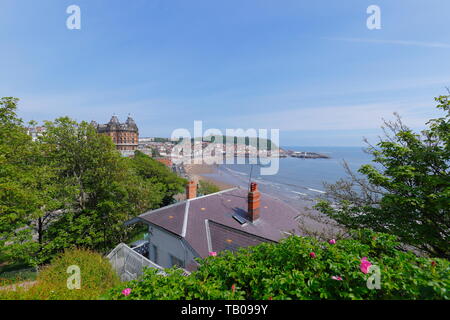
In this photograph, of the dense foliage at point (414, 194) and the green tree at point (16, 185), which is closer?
the dense foliage at point (414, 194)

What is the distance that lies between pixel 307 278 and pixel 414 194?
5.11 meters

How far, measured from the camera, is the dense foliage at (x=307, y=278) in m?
2.40

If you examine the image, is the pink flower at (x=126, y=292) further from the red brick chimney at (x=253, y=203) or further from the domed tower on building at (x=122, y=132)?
the domed tower on building at (x=122, y=132)

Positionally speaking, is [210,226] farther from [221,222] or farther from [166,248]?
[166,248]

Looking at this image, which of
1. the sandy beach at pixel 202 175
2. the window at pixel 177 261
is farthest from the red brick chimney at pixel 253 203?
the sandy beach at pixel 202 175

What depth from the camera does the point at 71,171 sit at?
15070 millimetres

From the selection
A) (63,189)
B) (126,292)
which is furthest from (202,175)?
(126,292)

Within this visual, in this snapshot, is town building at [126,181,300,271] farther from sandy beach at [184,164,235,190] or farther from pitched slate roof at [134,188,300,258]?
sandy beach at [184,164,235,190]

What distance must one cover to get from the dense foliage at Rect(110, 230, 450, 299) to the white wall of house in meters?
6.94

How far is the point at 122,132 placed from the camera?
90.6 metres

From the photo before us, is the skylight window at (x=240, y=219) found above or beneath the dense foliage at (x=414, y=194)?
beneath

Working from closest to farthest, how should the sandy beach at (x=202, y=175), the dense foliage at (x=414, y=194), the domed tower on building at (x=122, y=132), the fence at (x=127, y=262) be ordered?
the dense foliage at (x=414, y=194)
the fence at (x=127, y=262)
the sandy beach at (x=202, y=175)
the domed tower on building at (x=122, y=132)
